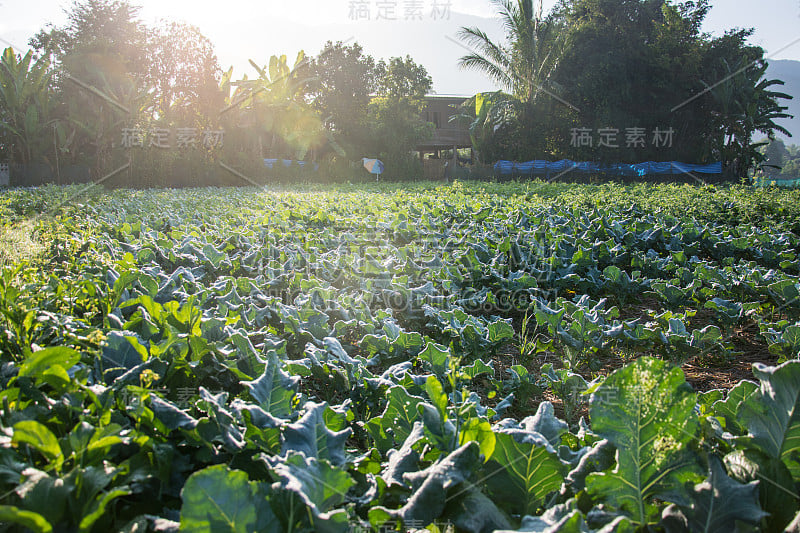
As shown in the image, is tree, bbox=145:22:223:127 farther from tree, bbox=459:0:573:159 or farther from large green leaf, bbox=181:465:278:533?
large green leaf, bbox=181:465:278:533

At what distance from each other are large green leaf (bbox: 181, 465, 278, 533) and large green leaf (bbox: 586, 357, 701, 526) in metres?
0.58

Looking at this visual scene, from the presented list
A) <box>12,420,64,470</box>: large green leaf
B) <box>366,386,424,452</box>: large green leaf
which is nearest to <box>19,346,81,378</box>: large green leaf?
<box>12,420,64,470</box>: large green leaf

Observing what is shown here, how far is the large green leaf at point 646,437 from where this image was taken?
0.85m

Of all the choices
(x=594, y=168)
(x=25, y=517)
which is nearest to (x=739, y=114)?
(x=594, y=168)

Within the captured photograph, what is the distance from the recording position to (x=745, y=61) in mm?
28391

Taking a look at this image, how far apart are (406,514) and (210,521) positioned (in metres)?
0.32

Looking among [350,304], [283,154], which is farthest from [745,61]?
[350,304]

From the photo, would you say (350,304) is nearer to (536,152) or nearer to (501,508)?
(501,508)

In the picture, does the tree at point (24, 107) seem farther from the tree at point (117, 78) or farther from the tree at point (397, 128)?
the tree at point (397, 128)

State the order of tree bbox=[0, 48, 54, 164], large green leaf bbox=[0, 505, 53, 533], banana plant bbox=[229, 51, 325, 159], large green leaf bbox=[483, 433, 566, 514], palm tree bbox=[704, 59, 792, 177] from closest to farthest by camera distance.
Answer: large green leaf bbox=[0, 505, 53, 533], large green leaf bbox=[483, 433, 566, 514], tree bbox=[0, 48, 54, 164], banana plant bbox=[229, 51, 325, 159], palm tree bbox=[704, 59, 792, 177]

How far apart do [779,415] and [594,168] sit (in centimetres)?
2774

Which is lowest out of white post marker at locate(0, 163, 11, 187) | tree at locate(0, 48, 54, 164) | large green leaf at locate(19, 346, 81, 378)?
large green leaf at locate(19, 346, 81, 378)

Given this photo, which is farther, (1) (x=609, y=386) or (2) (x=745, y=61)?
(2) (x=745, y=61)

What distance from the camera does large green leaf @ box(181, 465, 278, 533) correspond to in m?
0.72
